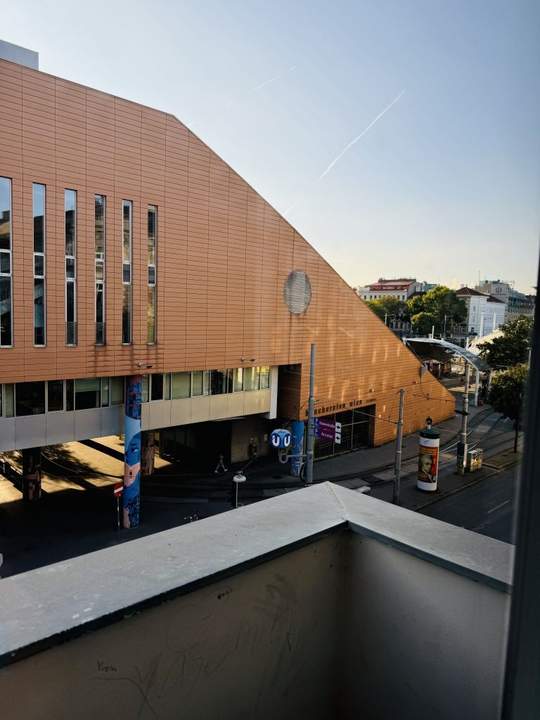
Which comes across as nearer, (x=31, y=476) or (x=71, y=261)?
(x=71, y=261)

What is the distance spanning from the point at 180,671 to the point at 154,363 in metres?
7.82

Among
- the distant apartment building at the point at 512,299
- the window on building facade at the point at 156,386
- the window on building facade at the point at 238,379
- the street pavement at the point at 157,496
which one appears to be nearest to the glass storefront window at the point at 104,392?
the window on building facade at the point at 156,386

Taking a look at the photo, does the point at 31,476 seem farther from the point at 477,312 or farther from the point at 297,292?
the point at 477,312

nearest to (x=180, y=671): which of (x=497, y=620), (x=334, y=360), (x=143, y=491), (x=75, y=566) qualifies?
(x=75, y=566)

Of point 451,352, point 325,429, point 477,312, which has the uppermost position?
point 477,312

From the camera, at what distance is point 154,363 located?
27.9 ft

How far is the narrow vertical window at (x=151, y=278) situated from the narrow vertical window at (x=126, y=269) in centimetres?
34

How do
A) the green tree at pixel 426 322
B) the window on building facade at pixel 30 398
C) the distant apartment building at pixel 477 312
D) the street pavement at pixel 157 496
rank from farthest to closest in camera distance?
the street pavement at pixel 157 496
the window on building facade at pixel 30 398
the green tree at pixel 426 322
the distant apartment building at pixel 477 312

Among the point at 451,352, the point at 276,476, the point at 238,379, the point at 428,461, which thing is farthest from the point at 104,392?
the point at 451,352

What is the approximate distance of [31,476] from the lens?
885 cm

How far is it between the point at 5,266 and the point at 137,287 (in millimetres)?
1921

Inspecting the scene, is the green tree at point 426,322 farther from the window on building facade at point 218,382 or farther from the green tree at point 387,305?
the green tree at point 387,305

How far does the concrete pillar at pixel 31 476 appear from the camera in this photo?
8.80 metres

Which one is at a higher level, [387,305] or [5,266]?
[5,266]
